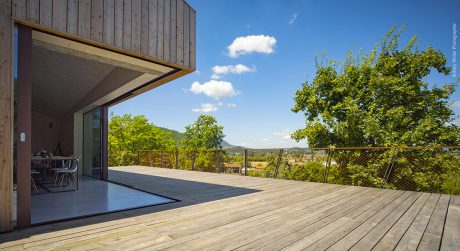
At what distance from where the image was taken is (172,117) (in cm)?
5316

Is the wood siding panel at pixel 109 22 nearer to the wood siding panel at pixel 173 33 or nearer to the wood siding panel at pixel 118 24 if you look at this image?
the wood siding panel at pixel 118 24

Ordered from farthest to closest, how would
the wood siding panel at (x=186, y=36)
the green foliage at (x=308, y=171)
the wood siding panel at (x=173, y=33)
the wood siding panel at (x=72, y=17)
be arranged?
the green foliage at (x=308, y=171) < the wood siding panel at (x=186, y=36) < the wood siding panel at (x=173, y=33) < the wood siding panel at (x=72, y=17)

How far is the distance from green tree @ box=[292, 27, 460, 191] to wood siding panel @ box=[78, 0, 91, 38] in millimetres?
7553

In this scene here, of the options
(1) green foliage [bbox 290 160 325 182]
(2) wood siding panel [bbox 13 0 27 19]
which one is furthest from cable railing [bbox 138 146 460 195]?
(2) wood siding panel [bbox 13 0 27 19]

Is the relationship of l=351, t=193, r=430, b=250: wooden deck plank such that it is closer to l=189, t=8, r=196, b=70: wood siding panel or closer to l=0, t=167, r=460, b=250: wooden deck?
l=0, t=167, r=460, b=250: wooden deck

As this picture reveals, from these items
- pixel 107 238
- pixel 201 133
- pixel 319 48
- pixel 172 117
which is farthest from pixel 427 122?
pixel 172 117

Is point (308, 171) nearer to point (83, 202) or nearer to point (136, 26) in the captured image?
point (83, 202)

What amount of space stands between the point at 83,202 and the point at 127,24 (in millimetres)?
2885

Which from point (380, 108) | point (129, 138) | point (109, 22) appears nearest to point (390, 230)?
point (109, 22)

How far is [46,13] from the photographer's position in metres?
2.75

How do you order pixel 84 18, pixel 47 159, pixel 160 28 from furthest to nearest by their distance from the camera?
pixel 47 159, pixel 160 28, pixel 84 18

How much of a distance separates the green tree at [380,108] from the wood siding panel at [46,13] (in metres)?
7.91

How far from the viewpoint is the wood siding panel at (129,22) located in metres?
2.77

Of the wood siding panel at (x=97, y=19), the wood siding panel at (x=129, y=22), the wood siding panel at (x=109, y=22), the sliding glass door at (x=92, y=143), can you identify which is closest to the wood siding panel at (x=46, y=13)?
the wood siding panel at (x=129, y=22)
